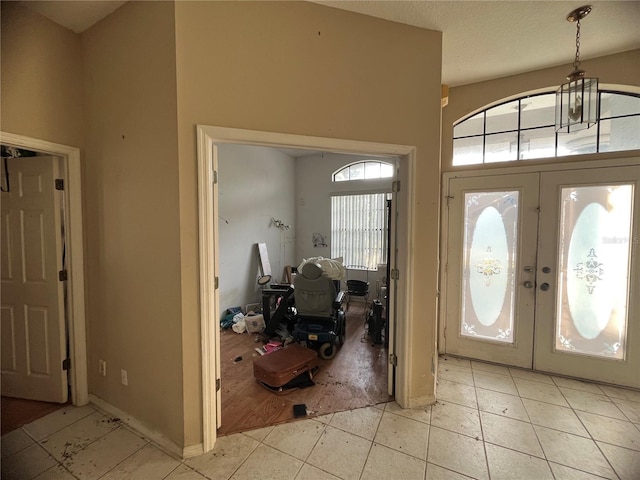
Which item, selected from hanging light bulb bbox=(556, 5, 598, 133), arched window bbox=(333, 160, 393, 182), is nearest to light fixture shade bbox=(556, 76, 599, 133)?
hanging light bulb bbox=(556, 5, 598, 133)

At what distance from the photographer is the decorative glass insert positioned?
2834 mm

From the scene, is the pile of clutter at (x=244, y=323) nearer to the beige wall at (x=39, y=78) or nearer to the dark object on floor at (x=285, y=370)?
the dark object on floor at (x=285, y=370)

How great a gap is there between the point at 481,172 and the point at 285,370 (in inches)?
112

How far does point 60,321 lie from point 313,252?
4232 mm

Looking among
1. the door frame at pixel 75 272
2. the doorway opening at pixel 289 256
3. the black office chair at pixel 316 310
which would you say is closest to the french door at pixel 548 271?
the doorway opening at pixel 289 256

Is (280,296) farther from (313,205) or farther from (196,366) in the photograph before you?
(313,205)

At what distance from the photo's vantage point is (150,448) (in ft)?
5.96

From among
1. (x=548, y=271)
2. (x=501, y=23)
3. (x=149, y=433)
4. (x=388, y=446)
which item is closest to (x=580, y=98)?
(x=501, y=23)

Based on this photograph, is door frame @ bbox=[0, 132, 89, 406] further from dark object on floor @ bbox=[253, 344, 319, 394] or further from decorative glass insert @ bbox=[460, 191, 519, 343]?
decorative glass insert @ bbox=[460, 191, 519, 343]

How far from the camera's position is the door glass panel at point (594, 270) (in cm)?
247

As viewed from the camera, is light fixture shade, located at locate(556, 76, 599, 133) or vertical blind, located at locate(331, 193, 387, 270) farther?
vertical blind, located at locate(331, 193, 387, 270)

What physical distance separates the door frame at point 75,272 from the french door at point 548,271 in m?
3.51

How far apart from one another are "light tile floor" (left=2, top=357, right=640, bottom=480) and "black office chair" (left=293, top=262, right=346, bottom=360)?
0.97m

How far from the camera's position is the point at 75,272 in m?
2.15
